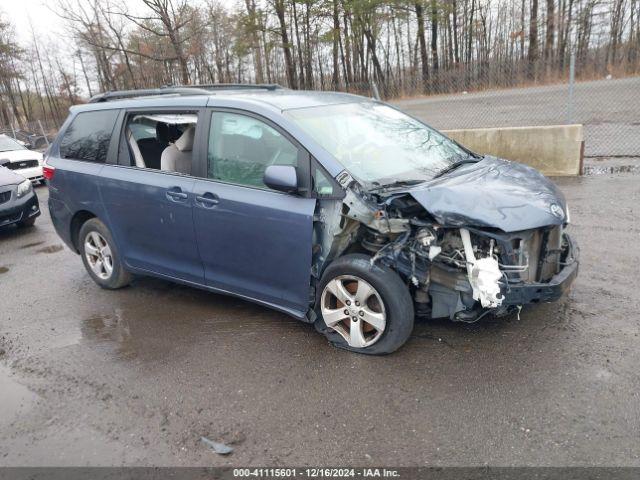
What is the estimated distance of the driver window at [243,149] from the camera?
12.2 ft

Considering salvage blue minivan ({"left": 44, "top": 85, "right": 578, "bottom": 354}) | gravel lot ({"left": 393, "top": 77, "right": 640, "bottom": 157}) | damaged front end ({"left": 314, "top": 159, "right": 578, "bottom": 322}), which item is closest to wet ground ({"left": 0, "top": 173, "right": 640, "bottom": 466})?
salvage blue minivan ({"left": 44, "top": 85, "right": 578, "bottom": 354})

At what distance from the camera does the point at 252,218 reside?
3.71 m

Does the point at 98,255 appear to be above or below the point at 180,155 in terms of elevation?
below

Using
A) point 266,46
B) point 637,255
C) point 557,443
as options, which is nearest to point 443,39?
point 266,46

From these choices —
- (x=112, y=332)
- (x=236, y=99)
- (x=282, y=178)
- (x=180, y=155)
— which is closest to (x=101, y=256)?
(x=112, y=332)

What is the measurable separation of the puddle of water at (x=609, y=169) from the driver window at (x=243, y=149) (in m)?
6.87

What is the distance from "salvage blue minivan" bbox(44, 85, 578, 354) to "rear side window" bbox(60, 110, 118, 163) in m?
0.03

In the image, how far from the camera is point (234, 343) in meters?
3.90

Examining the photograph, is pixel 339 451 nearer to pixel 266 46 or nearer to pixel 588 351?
pixel 588 351

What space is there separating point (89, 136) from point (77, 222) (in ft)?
3.00

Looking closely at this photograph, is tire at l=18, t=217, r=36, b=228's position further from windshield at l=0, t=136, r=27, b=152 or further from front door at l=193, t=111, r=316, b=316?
front door at l=193, t=111, r=316, b=316

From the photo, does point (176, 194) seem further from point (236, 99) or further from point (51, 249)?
point (51, 249)

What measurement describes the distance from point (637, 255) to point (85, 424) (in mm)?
4871

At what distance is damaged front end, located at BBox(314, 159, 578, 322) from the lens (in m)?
3.09
